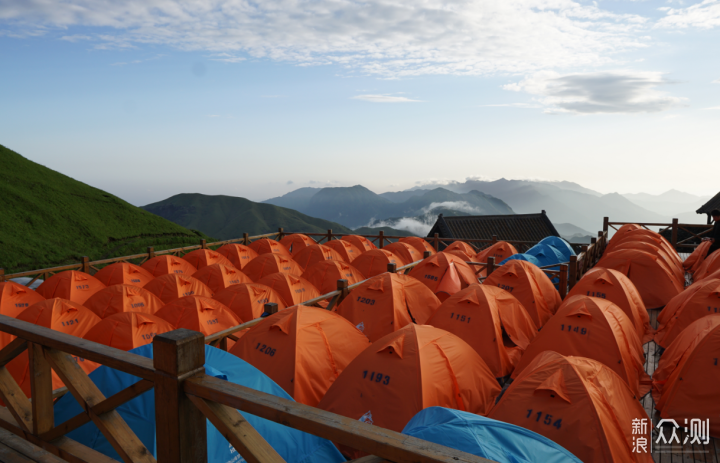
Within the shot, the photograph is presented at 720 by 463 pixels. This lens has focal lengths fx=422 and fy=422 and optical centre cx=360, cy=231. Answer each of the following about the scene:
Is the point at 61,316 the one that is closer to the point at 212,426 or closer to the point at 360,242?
the point at 212,426

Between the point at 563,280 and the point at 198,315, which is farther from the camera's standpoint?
the point at 563,280

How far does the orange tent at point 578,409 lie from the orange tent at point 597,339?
6.52ft

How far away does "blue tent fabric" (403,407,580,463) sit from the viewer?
3.84 m

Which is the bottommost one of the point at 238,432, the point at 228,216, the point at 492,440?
the point at 228,216

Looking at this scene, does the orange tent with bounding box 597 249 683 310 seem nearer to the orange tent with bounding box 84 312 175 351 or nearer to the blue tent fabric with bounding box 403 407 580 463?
the blue tent fabric with bounding box 403 407 580 463

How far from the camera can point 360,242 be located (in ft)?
70.4

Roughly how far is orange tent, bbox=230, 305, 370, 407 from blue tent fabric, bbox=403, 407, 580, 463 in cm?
312

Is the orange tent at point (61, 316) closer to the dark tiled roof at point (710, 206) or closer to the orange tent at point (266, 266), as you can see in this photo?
the orange tent at point (266, 266)

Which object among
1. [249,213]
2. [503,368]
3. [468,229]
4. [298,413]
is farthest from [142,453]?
[249,213]

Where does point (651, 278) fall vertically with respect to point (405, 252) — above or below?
above

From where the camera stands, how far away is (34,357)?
2.87m

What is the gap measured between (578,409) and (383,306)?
5617 millimetres

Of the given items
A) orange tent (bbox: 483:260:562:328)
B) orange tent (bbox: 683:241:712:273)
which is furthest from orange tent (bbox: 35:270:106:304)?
orange tent (bbox: 683:241:712:273)

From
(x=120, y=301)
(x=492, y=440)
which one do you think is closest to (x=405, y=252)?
(x=120, y=301)
